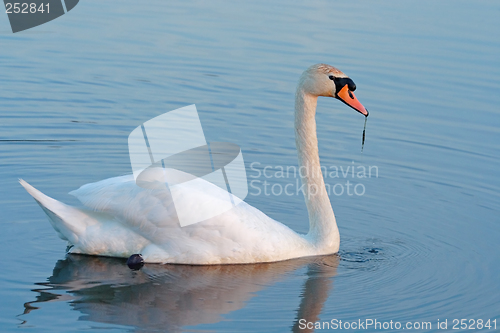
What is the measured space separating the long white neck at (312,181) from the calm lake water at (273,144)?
0.24 metres

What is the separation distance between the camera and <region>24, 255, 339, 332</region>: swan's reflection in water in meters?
6.79

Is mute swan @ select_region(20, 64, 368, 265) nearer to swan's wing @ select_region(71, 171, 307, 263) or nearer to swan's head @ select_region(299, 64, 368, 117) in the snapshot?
swan's wing @ select_region(71, 171, 307, 263)

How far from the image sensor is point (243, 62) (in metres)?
15.8

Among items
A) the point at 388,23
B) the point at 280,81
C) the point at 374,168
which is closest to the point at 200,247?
the point at 374,168

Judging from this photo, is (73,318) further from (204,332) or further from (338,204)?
(338,204)

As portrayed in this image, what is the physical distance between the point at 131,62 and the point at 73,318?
31.0 feet

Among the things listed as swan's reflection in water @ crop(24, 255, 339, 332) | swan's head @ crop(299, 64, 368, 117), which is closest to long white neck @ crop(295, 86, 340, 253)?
swan's head @ crop(299, 64, 368, 117)

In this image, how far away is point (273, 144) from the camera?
1177 cm

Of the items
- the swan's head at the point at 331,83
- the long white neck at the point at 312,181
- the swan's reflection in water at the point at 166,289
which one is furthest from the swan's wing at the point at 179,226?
the swan's head at the point at 331,83

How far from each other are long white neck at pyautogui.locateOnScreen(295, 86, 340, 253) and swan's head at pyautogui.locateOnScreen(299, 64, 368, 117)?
0.16m

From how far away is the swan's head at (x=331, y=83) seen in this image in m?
8.45

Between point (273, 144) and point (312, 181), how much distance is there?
300cm

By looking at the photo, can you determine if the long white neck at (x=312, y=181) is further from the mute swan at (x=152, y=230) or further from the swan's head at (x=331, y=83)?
the mute swan at (x=152, y=230)

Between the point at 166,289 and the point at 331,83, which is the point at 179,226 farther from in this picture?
the point at 331,83
